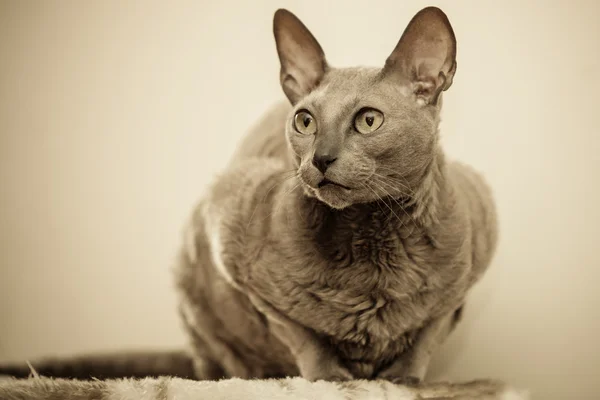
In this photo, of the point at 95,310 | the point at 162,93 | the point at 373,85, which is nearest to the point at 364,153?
the point at 373,85

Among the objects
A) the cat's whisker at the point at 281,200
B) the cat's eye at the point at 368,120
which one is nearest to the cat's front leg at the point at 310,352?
the cat's whisker at the point at 281,200

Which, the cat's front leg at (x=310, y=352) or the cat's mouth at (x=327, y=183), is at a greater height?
the cat's mouth at (x=327, y=183)

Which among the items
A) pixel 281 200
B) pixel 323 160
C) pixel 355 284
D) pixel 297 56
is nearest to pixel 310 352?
pixel 355 284

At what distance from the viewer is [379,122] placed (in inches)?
35.9

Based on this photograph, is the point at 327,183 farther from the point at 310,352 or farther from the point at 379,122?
the point at 310,352

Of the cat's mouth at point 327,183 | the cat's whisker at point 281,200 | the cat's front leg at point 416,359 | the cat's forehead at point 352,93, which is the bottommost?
the cat's front leg at point 416,359

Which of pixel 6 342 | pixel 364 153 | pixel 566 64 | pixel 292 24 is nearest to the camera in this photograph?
pixel 364 153

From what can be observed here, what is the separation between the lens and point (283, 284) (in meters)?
1.05

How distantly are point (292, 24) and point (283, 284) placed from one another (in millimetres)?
464

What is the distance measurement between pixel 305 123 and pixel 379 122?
137mm

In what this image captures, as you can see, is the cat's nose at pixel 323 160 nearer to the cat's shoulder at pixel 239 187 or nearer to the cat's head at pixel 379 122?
the cat's head at pixel 379 122

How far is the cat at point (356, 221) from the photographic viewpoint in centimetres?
92

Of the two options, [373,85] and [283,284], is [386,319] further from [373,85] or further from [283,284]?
[373,85]

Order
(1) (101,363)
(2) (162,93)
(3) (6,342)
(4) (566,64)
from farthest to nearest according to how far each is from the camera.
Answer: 1. (2) (162,93)
2. (3) (6,342)
3. (4) (566,64)
4. (1) (101,363)
